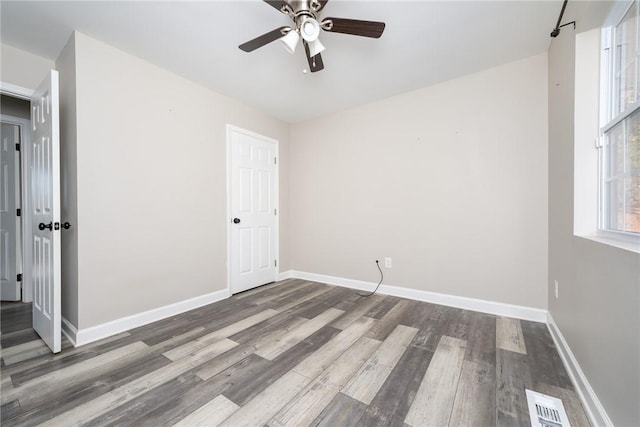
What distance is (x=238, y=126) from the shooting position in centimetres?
327

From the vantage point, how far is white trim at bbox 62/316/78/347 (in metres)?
2.00

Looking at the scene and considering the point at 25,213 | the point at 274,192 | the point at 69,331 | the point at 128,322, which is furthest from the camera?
the point at 274,192

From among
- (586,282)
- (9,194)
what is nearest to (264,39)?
(586,282)

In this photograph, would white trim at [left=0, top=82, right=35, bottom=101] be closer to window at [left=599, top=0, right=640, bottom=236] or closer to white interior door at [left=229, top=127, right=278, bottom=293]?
white interior door at [left=229, top=127, right=278, bottom=293]

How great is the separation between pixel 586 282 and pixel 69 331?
12.1 ft

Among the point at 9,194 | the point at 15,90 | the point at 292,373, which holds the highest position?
the point at 15,90

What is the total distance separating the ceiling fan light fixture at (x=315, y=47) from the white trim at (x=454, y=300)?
103 inches

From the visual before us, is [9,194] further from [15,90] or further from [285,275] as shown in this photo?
[285,275]

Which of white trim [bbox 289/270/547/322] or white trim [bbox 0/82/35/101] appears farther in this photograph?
white trim [bbox 289/270/547/322]

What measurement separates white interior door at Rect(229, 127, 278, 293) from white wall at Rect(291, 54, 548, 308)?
0.63 metres

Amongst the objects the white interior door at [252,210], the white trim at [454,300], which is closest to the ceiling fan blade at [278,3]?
the white interior door at [252,210]

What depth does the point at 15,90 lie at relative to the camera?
7.13 ft

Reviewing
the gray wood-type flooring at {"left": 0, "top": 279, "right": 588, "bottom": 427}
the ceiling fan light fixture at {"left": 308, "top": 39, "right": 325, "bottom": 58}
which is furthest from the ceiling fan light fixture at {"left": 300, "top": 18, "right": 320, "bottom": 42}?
the gray wood-type flooring at {"left": 0, "top": 279, "right": 588, "bottom": 427}

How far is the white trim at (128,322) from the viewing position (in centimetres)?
201
